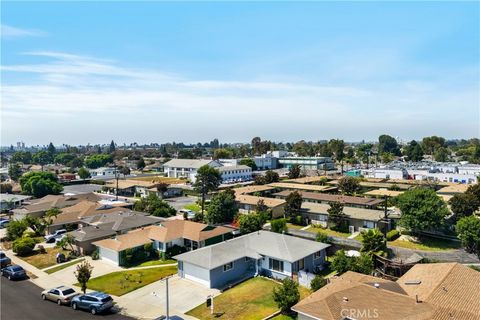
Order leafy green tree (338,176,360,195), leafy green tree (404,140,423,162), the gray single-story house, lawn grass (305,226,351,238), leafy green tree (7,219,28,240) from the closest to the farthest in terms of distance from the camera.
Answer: the gray single-story house → leafy green tree (7,219,28,240) → lawn grass (305,226,351,238) → leafy green tree (338,176,360,195) → leafy green tree (404,140,423,162)

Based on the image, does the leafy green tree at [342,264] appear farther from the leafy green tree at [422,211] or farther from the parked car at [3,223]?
the parked car at [3,223]

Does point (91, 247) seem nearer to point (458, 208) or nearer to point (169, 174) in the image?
point (458, 208)

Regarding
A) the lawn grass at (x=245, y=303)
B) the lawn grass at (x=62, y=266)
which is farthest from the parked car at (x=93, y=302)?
the lawn grass at (x=62, y=266)

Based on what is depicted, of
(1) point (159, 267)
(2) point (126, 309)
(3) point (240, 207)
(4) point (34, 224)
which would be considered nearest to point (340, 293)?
(2) point (126, 309)

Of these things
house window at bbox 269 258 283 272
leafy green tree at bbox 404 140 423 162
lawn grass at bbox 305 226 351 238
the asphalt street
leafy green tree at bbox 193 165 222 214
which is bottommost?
the asphalt street

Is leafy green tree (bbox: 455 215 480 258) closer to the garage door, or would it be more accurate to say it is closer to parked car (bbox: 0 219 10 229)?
the garage door

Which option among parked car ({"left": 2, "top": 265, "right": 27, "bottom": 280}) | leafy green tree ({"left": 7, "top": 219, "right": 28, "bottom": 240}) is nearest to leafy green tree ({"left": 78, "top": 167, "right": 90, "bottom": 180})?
leafy green tree ({"left": 7, "top": 219, "right": 28, "bottom": 240})
